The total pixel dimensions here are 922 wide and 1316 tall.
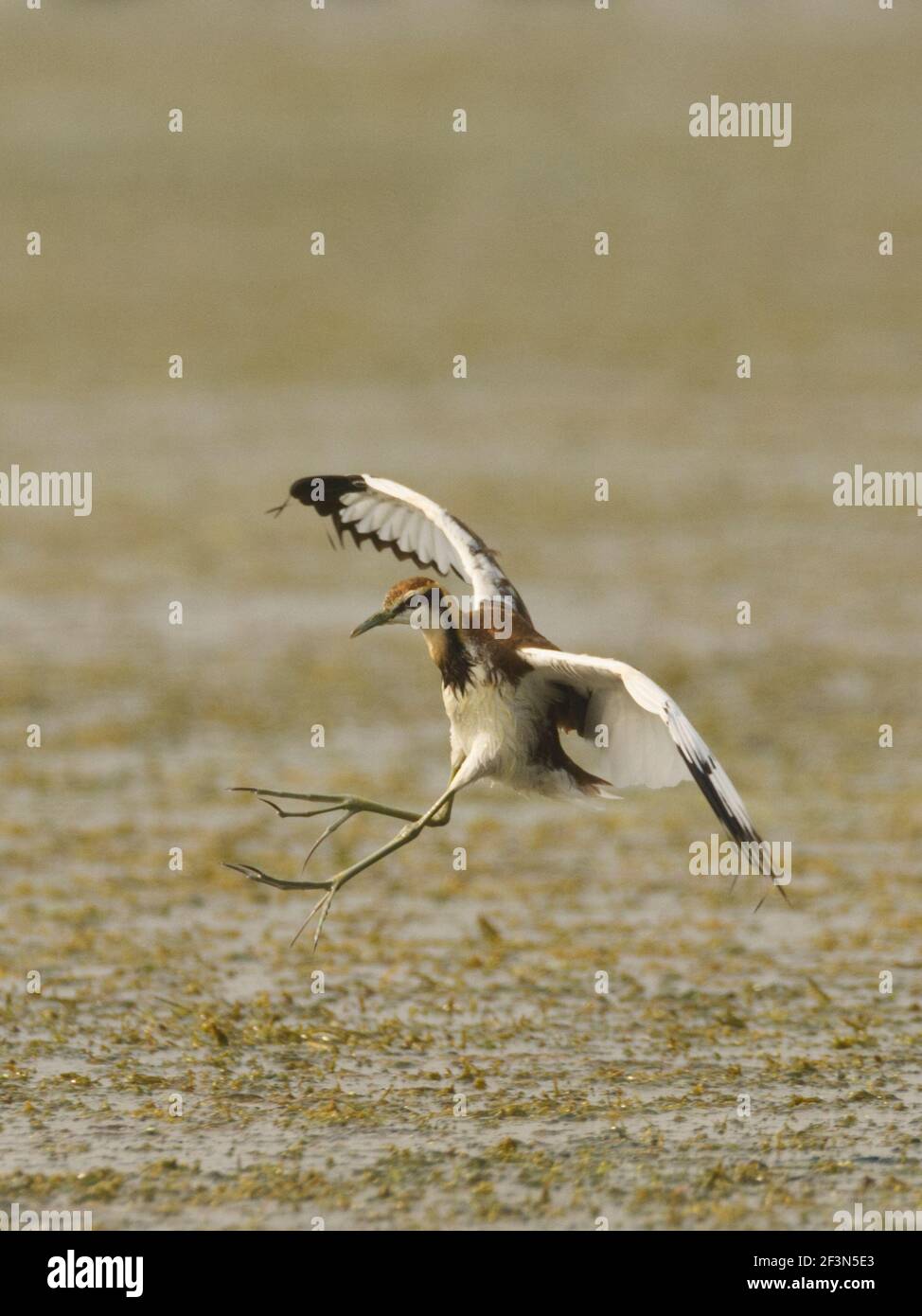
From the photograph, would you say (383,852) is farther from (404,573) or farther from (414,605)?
(404,573)

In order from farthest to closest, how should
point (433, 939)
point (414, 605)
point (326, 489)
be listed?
Result: point (433, 939), point (326, 489), point (414, 605)

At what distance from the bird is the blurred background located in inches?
40.4

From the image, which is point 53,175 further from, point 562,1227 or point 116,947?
point 562,1227

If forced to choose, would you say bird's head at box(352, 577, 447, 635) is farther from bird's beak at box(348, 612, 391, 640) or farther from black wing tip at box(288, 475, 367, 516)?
black wing tip at box(288, 475, 367, 516)

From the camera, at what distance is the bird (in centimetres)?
779

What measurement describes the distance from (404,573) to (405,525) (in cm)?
1119

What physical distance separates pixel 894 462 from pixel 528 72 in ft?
58.9

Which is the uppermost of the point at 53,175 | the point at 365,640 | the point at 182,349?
the point at 53,175

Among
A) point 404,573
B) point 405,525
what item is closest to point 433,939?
point 405,525

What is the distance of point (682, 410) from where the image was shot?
2823cm

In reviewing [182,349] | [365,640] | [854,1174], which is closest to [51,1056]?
[854,1174]

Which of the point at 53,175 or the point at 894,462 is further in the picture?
the point at 53,175

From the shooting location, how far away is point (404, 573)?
785 inches

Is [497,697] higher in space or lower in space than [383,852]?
higher
